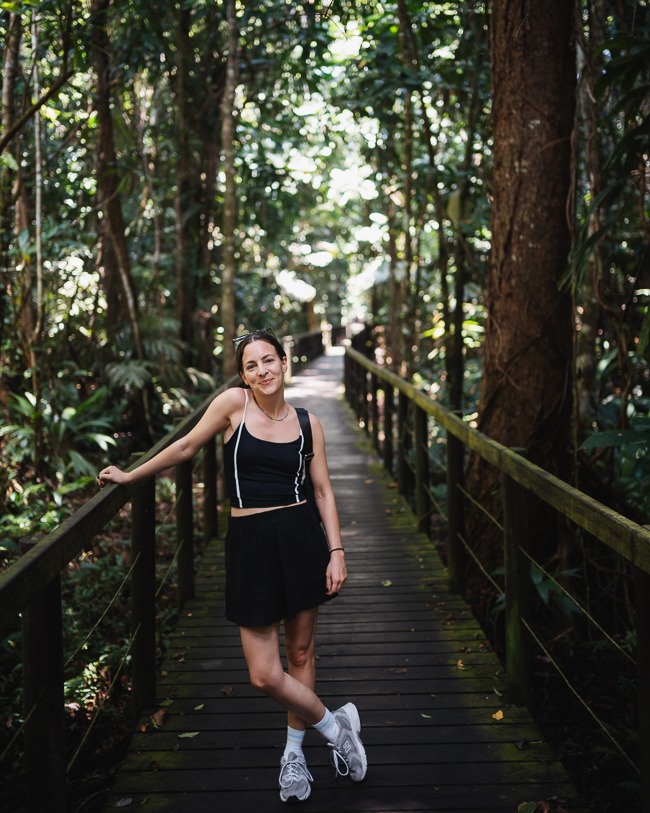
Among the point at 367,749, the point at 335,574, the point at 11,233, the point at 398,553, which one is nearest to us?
the point at 335,574

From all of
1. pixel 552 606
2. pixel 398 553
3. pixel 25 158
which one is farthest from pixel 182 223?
pixel 552 606

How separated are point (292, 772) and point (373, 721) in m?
0.71

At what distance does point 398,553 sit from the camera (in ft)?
19.5

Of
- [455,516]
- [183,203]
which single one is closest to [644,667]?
[455,516]

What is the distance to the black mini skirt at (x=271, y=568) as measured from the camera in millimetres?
2785

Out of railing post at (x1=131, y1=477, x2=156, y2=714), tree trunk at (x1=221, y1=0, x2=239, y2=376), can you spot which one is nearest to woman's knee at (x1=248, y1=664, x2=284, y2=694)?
railing post at (x1=131, y1=477, x2=156, y2=714)

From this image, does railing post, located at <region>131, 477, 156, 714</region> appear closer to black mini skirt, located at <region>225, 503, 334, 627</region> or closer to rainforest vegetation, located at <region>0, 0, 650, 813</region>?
rainforest vegetation, located at <region>0, 0, 650, 813</region>

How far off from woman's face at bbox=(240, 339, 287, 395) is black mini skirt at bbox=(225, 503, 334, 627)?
16.6 inches

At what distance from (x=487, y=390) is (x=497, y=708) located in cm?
241

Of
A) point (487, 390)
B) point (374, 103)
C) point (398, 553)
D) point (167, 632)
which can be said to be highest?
point (374, 103)

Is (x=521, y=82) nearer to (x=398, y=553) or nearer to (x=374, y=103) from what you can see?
(x=398, y=553)

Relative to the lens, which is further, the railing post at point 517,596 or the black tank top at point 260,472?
the railing post at point 517,596

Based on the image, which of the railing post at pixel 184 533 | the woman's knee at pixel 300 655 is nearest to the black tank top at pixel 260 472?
the woman's knee at pixel 300 655

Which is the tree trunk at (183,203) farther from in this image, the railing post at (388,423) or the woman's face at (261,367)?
the woman's face at (261,367)
